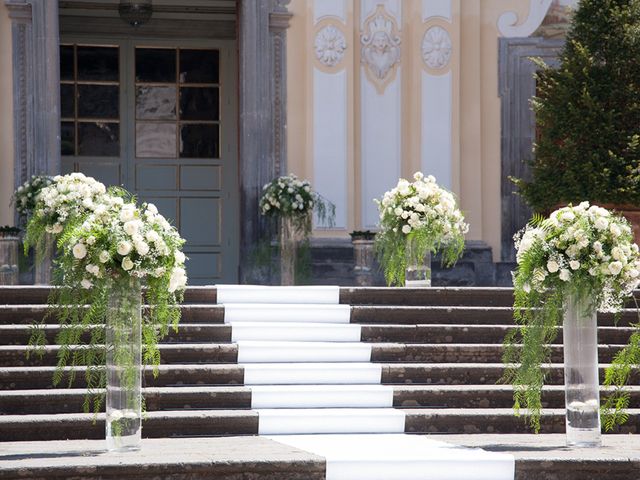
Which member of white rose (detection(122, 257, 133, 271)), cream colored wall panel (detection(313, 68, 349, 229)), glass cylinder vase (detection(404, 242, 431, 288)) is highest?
cream colored wall panel (detection(313, 68, 349, 229))

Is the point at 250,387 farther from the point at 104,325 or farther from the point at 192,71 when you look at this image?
the point at 192,71

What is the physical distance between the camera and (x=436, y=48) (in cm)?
1289

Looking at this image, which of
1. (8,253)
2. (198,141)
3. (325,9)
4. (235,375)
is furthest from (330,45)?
(235,375)

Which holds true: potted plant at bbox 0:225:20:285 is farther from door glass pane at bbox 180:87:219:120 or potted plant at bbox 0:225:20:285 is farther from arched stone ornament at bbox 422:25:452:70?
arched stone ornament at bbox 422:25:452:70

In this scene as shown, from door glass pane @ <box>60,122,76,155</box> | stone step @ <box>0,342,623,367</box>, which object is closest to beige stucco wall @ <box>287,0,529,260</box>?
door glass pane @ <box>60,122,76,155</box>

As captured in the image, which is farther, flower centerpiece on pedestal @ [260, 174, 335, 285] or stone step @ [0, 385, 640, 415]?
flower centerpiece on pedestal @ [260, 174, 335, 285]

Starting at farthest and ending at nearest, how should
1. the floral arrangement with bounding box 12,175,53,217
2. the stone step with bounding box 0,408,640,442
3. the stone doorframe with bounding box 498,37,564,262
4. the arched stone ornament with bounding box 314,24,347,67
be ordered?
the stone doorframe with bounding box 498,37,564,262, the arched stone ornament with bounding box 314,24,347,67, the floral arrangement with bounding box 12,175,53,217, the stone step with bounding box 0,408,640,442

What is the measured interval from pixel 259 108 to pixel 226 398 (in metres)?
5.62

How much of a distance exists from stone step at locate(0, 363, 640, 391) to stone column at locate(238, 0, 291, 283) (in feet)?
15.6

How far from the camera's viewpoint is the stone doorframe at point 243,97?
12.2 metres

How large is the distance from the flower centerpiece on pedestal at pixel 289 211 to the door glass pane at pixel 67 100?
3065 millimetres

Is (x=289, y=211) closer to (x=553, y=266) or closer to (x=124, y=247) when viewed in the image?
(x=553, y=266)

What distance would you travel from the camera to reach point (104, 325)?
6.46m

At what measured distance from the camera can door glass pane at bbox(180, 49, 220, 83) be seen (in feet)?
47.8
